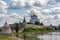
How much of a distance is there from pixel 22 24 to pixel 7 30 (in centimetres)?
7195

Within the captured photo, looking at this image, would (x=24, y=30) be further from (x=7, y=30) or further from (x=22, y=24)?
(x=7, y=30)

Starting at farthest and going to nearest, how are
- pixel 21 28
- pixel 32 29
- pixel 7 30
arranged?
pixel 32 29 → pixel 21 28 → pixel 7 30

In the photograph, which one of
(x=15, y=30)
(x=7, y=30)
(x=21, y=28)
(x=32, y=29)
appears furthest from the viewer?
(x=32, y=29)

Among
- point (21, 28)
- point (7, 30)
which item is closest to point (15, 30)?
point (21, 28)

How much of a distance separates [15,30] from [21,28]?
20.9 m

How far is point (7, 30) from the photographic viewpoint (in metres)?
118

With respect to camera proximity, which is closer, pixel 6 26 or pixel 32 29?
pixel 6 26

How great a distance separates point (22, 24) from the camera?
18962cm

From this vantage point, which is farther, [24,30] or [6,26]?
[24,30]

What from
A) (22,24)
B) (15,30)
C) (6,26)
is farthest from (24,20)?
(6,26)

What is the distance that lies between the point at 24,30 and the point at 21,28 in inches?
122

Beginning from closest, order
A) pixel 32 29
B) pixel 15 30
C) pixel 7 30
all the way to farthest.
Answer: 1. pixel 7 30
2. pixel 15 30
3. pixel 32 29

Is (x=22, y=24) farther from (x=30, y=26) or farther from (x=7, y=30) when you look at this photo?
(x=7, y=30)

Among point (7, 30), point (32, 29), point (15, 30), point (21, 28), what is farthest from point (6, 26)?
point (32, 29)
